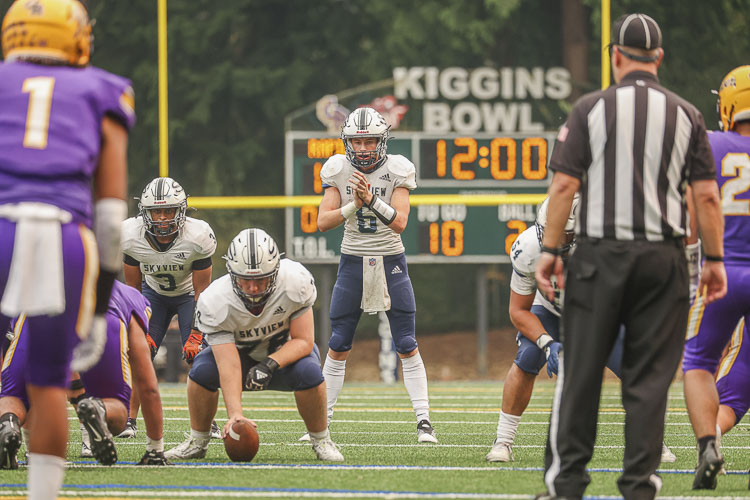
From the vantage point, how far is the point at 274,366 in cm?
569

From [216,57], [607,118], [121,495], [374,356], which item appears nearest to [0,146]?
[121,495]

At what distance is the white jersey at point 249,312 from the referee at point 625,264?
5.63 ft

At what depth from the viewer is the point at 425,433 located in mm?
7117

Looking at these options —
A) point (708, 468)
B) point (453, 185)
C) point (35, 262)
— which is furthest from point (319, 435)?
point (453, 185)

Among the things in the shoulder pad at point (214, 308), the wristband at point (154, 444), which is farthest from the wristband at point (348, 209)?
the wristband at point (154, 444)

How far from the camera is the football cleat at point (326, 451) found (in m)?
6.00

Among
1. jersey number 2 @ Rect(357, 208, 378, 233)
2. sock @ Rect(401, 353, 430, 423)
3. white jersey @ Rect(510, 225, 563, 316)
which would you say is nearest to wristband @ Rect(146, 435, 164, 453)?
white jersey @ Rect(510, 225, 563, 316)

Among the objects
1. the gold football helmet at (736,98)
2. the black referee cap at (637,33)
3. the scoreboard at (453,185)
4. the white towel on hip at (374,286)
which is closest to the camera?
the black referee cap at (637,33)

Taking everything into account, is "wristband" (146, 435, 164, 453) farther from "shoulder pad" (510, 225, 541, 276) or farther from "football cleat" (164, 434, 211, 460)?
"shoulder pad" (510, 225, 541, 276)

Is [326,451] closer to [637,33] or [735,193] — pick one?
[735,193]

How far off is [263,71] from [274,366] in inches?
628

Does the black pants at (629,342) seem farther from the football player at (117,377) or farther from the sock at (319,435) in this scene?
the football player at (117,377)

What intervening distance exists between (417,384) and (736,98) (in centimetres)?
275

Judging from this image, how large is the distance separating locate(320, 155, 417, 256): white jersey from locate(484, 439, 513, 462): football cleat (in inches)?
67.5
